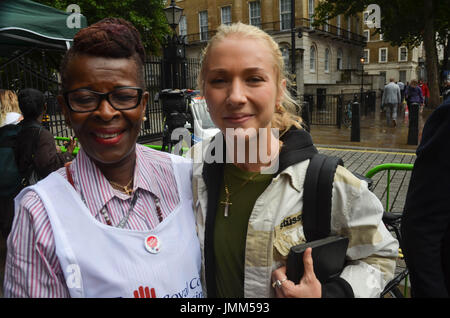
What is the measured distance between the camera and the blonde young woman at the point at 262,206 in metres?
1.30

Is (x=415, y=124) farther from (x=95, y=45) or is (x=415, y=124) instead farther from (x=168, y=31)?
(x=168, y=31)

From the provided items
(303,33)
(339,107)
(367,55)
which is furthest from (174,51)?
(367,55)

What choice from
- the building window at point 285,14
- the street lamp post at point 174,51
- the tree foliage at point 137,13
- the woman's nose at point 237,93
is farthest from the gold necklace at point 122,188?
the building window at point 285,14

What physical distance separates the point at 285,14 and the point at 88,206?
33608 mm

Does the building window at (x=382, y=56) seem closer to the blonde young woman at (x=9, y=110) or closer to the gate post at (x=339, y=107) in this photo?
the gate post at (x=339, y=107)

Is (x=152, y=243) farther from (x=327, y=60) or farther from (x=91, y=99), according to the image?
(x=327, y=60)

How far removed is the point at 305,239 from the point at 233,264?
31 centimetres

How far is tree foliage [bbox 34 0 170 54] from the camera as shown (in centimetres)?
2122

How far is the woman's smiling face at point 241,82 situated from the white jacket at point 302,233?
273mm

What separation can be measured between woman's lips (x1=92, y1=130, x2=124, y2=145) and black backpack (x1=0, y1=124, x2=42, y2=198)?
2723 mm

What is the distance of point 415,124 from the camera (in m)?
10.2

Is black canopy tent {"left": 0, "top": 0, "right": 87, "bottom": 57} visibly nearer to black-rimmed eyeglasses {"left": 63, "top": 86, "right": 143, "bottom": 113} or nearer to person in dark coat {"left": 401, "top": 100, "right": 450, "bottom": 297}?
black-rimmed eyeglasses {"left": 63, "top": 86, "right": 143, "bottom": 113}

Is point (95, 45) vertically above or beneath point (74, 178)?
above
